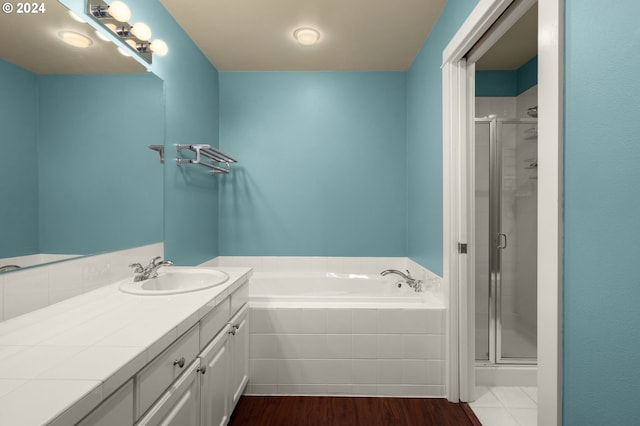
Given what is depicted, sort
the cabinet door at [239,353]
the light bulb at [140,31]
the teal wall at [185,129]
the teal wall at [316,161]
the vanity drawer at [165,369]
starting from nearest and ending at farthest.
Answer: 1. the vanity drawer at [165,369]
2. the light bulb at [140,31]
3. the cabinet door at [239,353]
4. the teal wall at [185,129]
5. the teal wall at [316,161]

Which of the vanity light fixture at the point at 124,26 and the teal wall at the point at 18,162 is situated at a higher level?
the vanity light fixture at the point at 124,26

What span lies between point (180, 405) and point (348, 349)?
46.1 inches

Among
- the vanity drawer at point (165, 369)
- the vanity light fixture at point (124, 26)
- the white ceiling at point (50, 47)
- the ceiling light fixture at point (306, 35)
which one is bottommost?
the vanity drawer at point (165, 369)

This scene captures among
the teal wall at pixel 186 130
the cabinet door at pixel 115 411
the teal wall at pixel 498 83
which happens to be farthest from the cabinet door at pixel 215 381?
the teal wall at pixel 498 83

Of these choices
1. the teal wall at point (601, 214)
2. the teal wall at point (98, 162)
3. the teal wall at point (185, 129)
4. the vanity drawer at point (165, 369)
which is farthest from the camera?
the teal wall at point (185, 129)

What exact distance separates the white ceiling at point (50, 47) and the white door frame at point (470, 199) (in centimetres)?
181

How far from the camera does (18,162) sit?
3.62ft

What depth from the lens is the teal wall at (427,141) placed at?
6.83 feet

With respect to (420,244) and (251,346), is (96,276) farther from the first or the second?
(420,244)

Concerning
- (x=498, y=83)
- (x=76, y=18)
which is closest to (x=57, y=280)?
(x=76, y=18)

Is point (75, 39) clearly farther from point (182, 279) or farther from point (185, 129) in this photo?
point (182, 279)

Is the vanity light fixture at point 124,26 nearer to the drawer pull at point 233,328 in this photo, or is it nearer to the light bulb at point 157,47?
the light bulb at point 157,47

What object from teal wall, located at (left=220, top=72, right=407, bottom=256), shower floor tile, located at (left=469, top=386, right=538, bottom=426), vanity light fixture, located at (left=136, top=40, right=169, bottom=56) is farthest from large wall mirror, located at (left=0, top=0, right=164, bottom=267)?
shower floor tile, located at (left=469, top=386, right=538, bottom=426)

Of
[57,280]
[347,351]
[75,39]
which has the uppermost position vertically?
[75,39]
